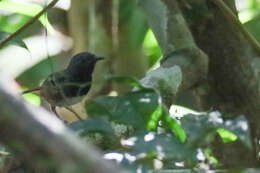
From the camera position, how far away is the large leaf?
6.00ft

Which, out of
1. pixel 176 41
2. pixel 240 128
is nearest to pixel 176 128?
pixel 240 128

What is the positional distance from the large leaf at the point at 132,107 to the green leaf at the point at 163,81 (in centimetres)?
53

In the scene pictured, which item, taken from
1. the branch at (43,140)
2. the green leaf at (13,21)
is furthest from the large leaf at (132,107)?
the green leaf at (13,21)

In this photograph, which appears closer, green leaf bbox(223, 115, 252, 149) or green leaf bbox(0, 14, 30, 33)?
green leaf bbox(223, 115, 252, 149)

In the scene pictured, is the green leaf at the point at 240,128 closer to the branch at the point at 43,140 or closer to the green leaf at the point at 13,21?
the branch at the point at 43,140

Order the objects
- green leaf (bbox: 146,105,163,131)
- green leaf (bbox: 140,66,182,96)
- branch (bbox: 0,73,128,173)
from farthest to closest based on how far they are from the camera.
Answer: green leaf (bbox: 140,66,182,96)
green leaf (bbox: 146,105,163,131)
branch (bbox: 0,73,128,173)

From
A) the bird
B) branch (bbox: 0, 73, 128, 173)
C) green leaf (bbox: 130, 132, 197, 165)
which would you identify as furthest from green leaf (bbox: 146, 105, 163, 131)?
the bird

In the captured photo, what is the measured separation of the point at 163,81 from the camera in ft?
8.13

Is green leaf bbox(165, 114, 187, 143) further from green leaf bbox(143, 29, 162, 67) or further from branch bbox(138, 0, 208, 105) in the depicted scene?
green leaf bbox(143, 29, 162, 67)

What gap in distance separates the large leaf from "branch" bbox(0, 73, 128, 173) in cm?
87

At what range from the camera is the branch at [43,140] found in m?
0.93

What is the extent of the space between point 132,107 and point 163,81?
2.08 feet

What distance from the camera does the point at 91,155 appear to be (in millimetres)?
937

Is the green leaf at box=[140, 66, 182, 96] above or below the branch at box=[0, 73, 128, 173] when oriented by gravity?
above
